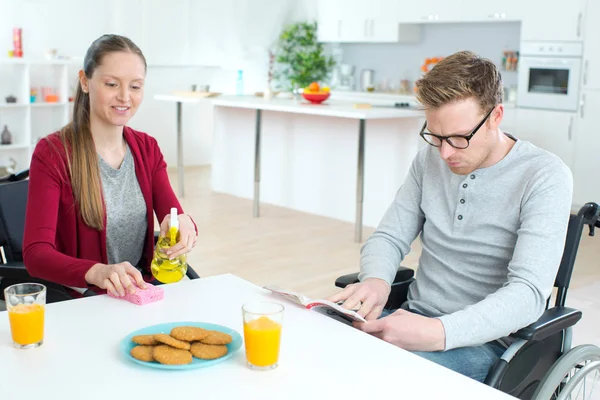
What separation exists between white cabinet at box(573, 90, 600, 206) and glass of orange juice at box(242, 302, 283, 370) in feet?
16.7

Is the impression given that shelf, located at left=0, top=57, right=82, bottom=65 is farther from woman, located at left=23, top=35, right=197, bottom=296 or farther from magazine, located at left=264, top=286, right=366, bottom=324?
A: magazine, located at left=264, top=286, right=366, bottom=324

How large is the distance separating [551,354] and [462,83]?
0.67 m

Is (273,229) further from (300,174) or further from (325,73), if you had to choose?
(325,73)

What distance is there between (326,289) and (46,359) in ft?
8.64

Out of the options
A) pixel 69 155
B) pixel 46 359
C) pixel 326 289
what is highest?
pixel 69 155

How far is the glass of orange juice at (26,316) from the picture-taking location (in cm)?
136

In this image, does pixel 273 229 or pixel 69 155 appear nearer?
pixel 69 155

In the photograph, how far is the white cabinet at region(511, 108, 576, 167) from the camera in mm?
5988

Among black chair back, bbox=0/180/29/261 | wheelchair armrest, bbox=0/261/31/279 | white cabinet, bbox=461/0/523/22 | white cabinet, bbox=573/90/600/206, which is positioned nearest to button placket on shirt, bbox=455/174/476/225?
wheelchair armrest, bbox=0/261/31/279

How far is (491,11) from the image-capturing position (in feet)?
21.4

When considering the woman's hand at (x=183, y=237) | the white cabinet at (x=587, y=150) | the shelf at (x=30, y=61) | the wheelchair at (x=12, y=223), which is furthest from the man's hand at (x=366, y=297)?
the shelf at (x=30, y=61)

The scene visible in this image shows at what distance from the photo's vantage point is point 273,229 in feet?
17.2

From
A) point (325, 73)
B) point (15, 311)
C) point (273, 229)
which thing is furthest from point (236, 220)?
point (15, 311)

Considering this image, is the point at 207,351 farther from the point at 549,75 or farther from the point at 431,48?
the point at 431,48
